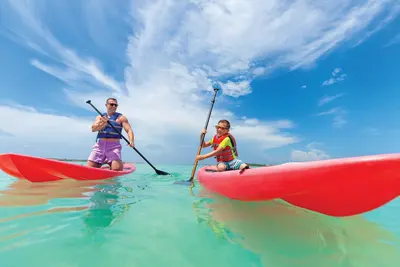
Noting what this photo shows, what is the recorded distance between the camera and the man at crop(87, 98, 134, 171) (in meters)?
7.17

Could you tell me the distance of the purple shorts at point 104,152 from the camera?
7.22 m

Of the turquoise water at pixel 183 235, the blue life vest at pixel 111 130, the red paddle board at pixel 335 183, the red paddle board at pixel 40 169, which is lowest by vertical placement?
the turquoise water at pixel 183 235

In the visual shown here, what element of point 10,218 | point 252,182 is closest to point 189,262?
point 252,182

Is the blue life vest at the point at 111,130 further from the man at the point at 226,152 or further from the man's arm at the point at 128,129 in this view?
the man at the point at 226,152

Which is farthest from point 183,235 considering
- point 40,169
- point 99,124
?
point 99,124

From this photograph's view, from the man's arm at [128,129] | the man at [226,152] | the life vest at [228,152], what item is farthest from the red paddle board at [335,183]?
the man's arm at [128,129]

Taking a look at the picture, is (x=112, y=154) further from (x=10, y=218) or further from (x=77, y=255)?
(x=77, y=255)

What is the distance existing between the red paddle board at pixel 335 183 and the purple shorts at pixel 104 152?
205 inches

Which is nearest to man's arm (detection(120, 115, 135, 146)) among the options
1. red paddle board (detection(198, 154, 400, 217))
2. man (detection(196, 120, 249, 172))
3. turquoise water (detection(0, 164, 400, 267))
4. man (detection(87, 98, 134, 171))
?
man (detection(87, 98, 134, 171))

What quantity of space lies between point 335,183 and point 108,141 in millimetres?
6393

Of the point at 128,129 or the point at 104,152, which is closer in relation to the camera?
the point at 104,152

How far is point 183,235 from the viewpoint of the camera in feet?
8.43

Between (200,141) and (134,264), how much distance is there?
5655 mm

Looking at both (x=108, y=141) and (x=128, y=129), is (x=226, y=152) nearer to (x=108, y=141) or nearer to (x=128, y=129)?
(x=128, y=129)
